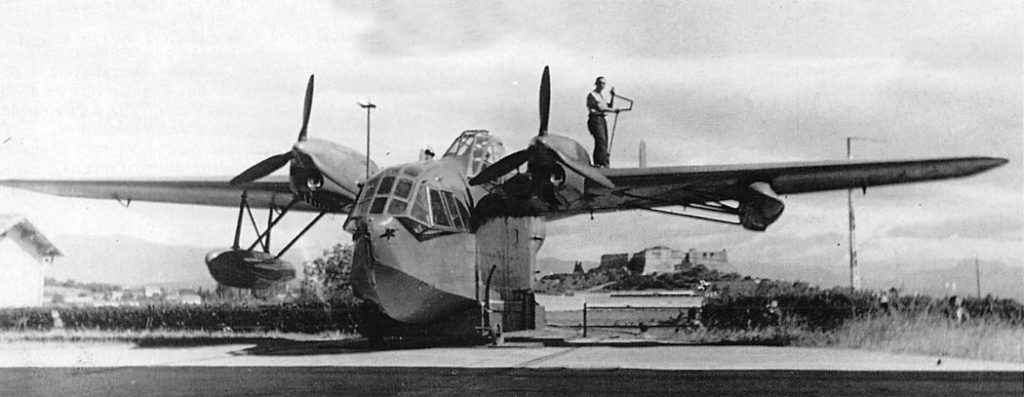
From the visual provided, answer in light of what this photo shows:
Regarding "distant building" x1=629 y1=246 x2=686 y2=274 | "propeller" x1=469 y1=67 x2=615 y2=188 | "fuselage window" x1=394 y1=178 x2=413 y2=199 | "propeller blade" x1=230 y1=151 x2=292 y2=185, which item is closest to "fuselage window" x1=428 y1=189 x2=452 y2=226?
"fuselage window" x1=394 y1=178 x2=413 y2=199

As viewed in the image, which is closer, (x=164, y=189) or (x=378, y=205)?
(x=378, y=205)

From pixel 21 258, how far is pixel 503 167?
14.9 metres

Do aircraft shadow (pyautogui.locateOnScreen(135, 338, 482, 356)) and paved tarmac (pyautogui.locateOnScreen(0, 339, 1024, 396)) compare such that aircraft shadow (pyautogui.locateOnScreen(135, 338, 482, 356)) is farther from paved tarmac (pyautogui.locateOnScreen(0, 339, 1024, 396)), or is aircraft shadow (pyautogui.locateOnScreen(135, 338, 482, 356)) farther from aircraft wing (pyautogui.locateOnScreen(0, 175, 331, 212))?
aircraft wing (pyautogui.locateOnScreen(0, 175, 331, 212))

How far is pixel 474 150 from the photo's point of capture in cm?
1797

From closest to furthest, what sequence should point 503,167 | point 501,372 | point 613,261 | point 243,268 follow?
point 501,372 → point 503,167 → point 243,268 → point 613,261

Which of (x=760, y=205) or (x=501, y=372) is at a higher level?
(x=760, y=205)

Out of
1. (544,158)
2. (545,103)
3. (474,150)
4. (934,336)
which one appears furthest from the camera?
(474,150)

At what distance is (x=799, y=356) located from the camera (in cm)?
1348

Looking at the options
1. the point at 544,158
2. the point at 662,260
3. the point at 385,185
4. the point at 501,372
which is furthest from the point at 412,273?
the point at 662,260

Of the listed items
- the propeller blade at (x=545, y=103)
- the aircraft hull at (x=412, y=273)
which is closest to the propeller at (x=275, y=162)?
the aircraft hull at (x=412, y=273)

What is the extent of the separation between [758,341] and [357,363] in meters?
8.22

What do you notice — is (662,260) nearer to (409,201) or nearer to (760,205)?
(760,205)

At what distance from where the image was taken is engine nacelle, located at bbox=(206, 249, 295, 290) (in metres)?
18.1

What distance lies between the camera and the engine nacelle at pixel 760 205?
1645cm
